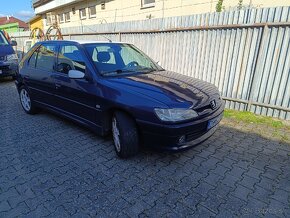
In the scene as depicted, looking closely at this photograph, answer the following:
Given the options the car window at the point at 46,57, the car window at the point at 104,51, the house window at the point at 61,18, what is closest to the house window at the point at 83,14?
the house window at the point at 61,18

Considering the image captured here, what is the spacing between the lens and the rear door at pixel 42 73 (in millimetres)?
4236

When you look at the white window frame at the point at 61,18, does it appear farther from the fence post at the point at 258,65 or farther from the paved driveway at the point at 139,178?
the fence post at the point at 258,65

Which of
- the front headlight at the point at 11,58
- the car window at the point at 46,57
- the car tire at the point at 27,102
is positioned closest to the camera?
the car window at the point at 46,57

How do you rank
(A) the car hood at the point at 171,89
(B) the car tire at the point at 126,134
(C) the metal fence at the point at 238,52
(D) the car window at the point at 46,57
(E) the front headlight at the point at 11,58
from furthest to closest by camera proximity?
1. (E) the front headlight at the point at 11,58
2. (C) the metal fence at the point at 238,52
3. (D) the car window at the point at 46,57
4. (B) the car tire at the point at 126,134
5. (A) the car hood at the point at 171,89

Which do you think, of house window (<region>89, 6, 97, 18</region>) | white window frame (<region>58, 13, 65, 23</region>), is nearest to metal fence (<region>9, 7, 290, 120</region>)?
house window (<region>89, 6, 97, 18</region>)

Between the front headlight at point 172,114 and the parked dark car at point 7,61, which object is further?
the parked dark car at point 7,61

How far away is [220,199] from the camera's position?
250 cm

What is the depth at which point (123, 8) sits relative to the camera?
1161 centimetres

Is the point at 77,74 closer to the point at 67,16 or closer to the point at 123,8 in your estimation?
the point at 123,8

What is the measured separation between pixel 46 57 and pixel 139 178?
3.19 meters

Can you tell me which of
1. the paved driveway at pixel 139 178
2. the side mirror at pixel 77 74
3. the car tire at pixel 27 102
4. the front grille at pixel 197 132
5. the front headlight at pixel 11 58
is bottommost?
the paved driveway at pixel 139 178

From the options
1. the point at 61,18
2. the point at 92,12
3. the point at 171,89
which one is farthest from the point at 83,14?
→ the point at 171,89

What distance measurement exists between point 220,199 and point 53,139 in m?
2.96

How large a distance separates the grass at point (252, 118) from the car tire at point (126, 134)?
A: 9.70ft
